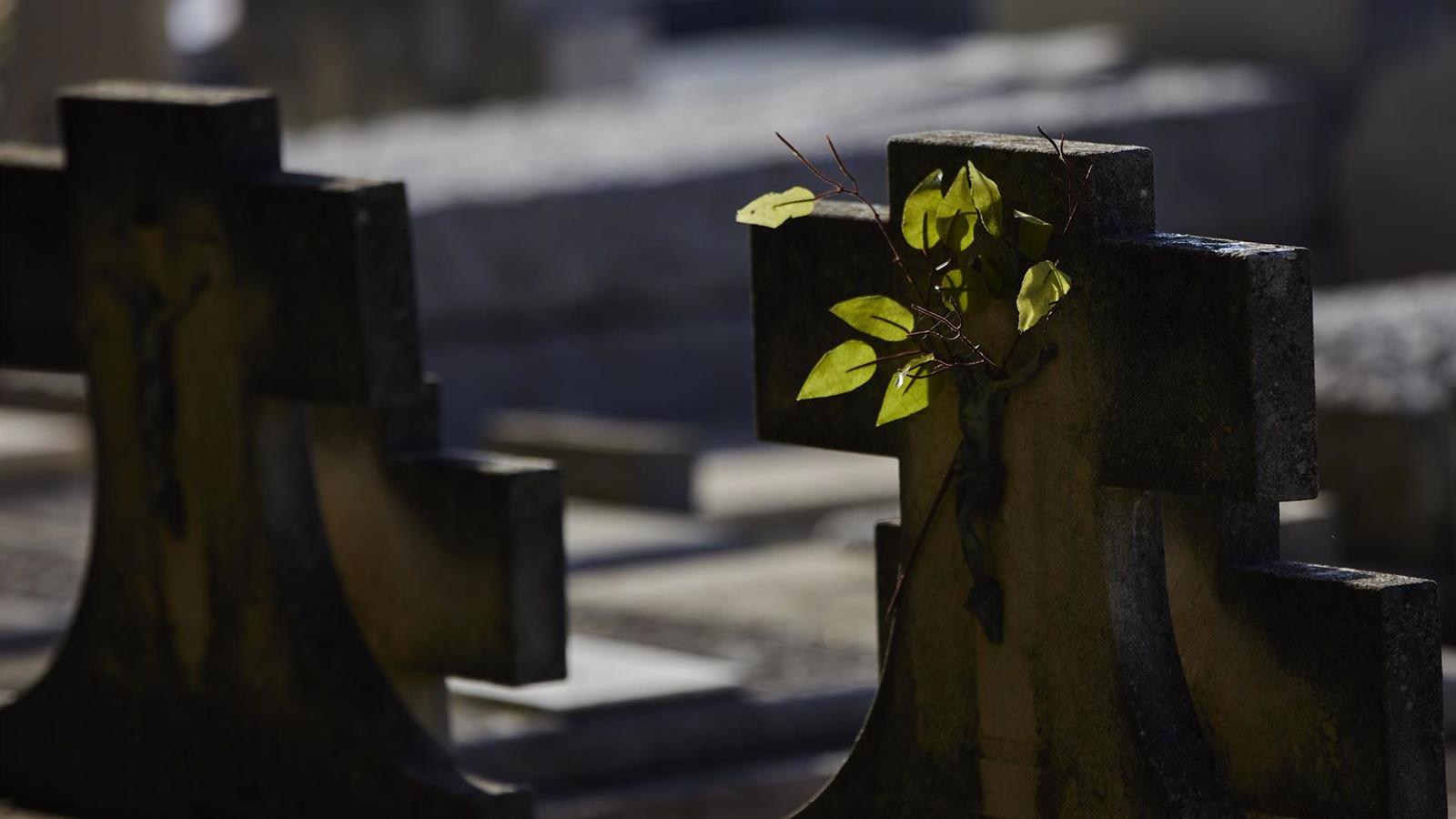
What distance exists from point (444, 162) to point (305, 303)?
358 inches

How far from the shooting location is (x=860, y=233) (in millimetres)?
3963

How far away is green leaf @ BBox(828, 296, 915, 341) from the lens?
375 cm

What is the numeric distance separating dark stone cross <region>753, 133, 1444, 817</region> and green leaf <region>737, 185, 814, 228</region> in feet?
0.36

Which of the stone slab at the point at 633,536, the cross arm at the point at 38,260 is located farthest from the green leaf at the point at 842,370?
the stone slab at the point at 633,536

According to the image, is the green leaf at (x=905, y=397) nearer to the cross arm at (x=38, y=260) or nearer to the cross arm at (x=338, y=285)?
the cross arm at (x=338, y=285)

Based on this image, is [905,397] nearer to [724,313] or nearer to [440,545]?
[440,545]

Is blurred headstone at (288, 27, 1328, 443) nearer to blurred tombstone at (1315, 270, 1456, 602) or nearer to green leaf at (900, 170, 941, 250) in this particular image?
blurred tombstone at (1315, 270, 1456, 602)

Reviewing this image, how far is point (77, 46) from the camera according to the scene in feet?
52.7

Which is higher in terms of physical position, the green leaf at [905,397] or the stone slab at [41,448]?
the green leaf at [905,397]

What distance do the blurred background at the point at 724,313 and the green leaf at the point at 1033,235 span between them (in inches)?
93.7

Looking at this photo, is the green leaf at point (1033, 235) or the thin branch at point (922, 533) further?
the thin branch at point (922, 533)

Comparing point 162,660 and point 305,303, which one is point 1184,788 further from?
point 162,660

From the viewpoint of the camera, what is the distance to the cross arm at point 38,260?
508 cm

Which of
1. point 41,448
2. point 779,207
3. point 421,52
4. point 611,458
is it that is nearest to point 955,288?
point 779,207
